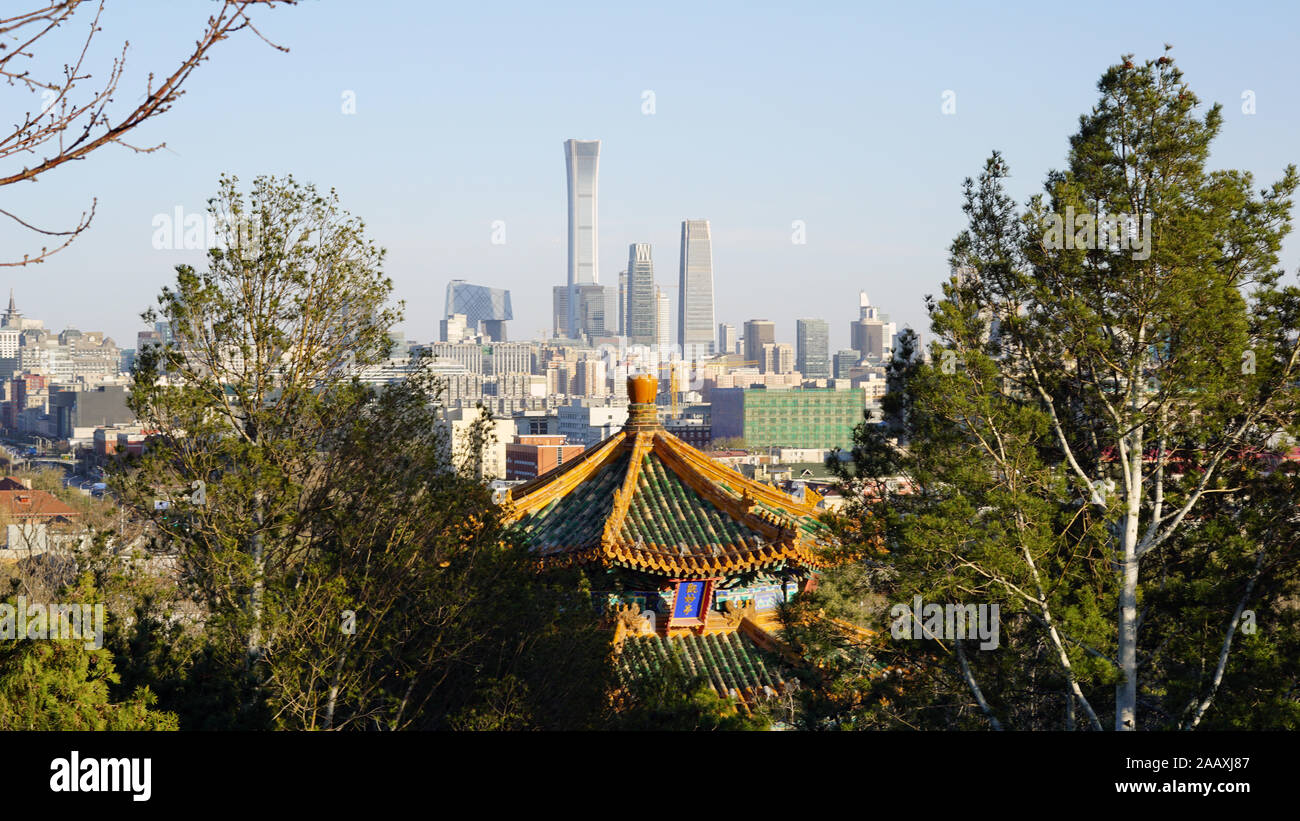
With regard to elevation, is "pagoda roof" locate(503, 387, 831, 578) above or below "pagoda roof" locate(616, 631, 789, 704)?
above

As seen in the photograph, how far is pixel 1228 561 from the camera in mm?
8539

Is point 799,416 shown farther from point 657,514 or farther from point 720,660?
point 720,660

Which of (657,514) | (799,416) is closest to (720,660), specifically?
(657,514)

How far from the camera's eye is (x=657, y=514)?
430 inches

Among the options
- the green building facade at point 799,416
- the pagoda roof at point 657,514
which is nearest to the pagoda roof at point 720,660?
the pagoda roof at point 657,514

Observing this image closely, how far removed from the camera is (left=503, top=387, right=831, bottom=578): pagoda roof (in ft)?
34.0

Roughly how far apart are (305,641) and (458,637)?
104 centimetres

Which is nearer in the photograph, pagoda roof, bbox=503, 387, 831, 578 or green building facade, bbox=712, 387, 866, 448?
pagoda roof, bbox=503, 387, 831, 578

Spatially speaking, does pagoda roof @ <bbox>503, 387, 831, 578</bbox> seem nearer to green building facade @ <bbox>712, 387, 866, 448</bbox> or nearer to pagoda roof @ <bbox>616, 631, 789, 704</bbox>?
pagoda roof @ <bbox>616, 631, 789, 704</bbox>

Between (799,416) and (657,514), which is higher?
(657,514)

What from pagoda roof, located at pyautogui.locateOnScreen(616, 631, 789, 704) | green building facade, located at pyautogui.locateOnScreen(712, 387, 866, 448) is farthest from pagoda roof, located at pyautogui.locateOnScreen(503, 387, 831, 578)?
green building facade, located at pyautogui.locateOnScreen(712, 387, 866, 448)
